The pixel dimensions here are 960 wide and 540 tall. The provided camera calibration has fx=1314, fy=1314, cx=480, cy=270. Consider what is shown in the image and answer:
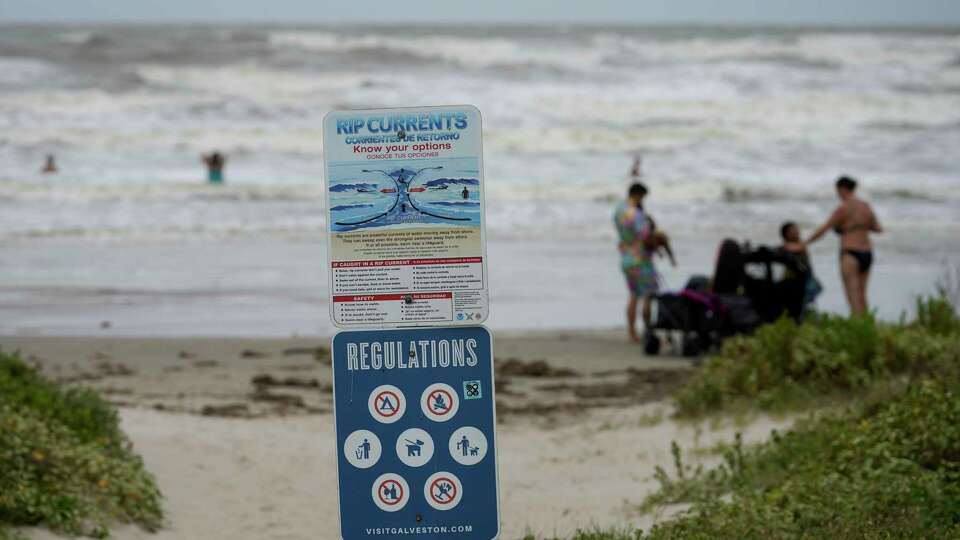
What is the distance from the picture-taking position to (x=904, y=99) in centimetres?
4744

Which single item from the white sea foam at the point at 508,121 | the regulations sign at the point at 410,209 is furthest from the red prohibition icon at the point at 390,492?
the white sea foam at the point at 508,121

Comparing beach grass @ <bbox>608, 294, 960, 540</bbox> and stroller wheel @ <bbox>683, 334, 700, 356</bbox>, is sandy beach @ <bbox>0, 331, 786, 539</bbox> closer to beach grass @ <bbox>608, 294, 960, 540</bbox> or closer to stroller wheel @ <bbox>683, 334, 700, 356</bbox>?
stroller wheel @ <bbox>683, 334, 700, 356</bbox>

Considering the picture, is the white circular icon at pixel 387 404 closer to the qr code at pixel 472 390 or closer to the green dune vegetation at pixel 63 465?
the qr code at pixel 472 390

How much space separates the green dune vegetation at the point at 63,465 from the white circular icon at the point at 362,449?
197cm

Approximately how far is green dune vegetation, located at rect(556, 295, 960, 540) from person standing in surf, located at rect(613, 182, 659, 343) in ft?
11.3

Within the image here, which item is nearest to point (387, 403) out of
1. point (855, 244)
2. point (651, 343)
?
point (651, 343)

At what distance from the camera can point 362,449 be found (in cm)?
427

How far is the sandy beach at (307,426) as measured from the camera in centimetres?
712

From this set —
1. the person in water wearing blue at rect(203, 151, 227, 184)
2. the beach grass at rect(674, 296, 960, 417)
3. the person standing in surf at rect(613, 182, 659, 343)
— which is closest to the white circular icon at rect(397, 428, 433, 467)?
the beach grass at rect(674, 296, 960, 417)

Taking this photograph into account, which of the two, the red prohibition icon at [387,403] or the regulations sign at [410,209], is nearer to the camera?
the regulations sign at [410,209]

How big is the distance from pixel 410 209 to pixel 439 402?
636 mm

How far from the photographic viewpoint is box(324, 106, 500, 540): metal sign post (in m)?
4.16

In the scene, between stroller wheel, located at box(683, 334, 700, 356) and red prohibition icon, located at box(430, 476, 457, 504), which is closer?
red prohibition icon, located at box(430, 476, 457, 504)

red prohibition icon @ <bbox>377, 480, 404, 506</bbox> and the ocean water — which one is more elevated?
the ocean water
